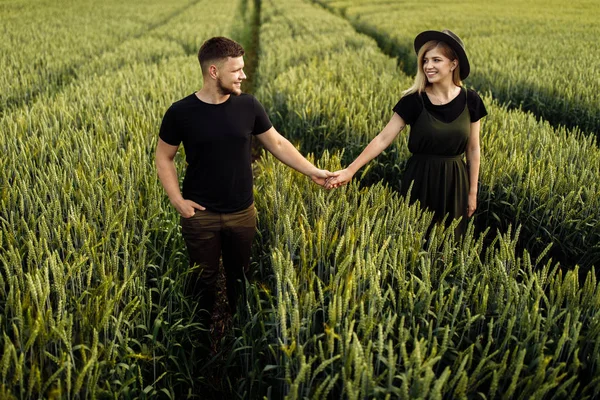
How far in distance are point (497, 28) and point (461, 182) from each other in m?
14.2

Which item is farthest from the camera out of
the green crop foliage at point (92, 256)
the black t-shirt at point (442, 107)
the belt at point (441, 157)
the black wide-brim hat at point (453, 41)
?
the belt at point (441, 157)

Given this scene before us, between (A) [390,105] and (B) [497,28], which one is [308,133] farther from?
(B) [497,28]

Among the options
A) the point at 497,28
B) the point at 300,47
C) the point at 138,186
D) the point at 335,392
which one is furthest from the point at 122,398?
the point at 497,28

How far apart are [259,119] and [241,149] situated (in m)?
0.18

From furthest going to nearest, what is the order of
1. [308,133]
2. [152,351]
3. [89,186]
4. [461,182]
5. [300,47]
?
1. [300,47]
2. [308,133]
3. [461,182]
4. [89,186]
5. [152,351]

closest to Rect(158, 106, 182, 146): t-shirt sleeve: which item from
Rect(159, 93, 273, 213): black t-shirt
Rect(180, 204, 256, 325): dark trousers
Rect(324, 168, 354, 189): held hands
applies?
Rect(159, 93, 273, 213): black t-shirt

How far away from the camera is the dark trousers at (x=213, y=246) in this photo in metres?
2.27

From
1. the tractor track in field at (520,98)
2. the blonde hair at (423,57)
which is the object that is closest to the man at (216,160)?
the blonde hair at (423,57)

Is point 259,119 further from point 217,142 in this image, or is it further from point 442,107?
point 442,107

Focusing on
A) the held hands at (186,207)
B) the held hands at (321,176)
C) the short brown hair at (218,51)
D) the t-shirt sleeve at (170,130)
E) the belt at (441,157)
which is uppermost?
the short brown hair at (218,51)

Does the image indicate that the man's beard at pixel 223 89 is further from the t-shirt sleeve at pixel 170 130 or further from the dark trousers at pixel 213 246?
the dark trousers at pixel 213 246

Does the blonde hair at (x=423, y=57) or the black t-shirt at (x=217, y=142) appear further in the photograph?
the blonde hair at (x=423, y=57)

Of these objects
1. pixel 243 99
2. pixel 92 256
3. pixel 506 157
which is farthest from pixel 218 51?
pixel 506 157

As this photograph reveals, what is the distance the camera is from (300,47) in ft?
31.5
